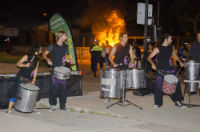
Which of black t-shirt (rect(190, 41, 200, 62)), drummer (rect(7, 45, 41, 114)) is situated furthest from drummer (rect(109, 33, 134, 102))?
black t-shirt (rect(190, 41, 200, 62))

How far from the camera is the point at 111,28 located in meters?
32.7

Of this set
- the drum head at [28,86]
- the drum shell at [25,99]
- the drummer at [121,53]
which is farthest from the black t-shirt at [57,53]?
the drummer at [121,53]

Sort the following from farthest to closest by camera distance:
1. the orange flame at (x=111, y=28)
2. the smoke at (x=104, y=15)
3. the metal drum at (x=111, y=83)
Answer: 1. the smoke at (x=104, y=15)
2. the orange flame at (x=111, y=28)
3. the metal drum at (x=111, y=83)

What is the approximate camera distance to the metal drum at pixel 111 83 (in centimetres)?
845

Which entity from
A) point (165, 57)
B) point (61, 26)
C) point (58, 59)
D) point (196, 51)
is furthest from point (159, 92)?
point (61, 26)

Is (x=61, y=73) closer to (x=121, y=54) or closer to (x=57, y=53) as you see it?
(x=57, y=53)

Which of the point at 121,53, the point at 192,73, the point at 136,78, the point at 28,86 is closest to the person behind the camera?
the point at 28,86

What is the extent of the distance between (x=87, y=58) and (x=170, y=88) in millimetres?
21535

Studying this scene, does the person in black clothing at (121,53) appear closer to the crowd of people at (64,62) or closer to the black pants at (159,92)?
the crowd of people at (64,62)

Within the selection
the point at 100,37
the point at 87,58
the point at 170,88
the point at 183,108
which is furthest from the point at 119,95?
the point at 100,37

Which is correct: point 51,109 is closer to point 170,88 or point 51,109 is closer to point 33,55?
point 33,55

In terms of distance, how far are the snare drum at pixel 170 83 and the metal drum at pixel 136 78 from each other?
0.54 metres

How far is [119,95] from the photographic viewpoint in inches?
335

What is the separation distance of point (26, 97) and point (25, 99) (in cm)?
5
